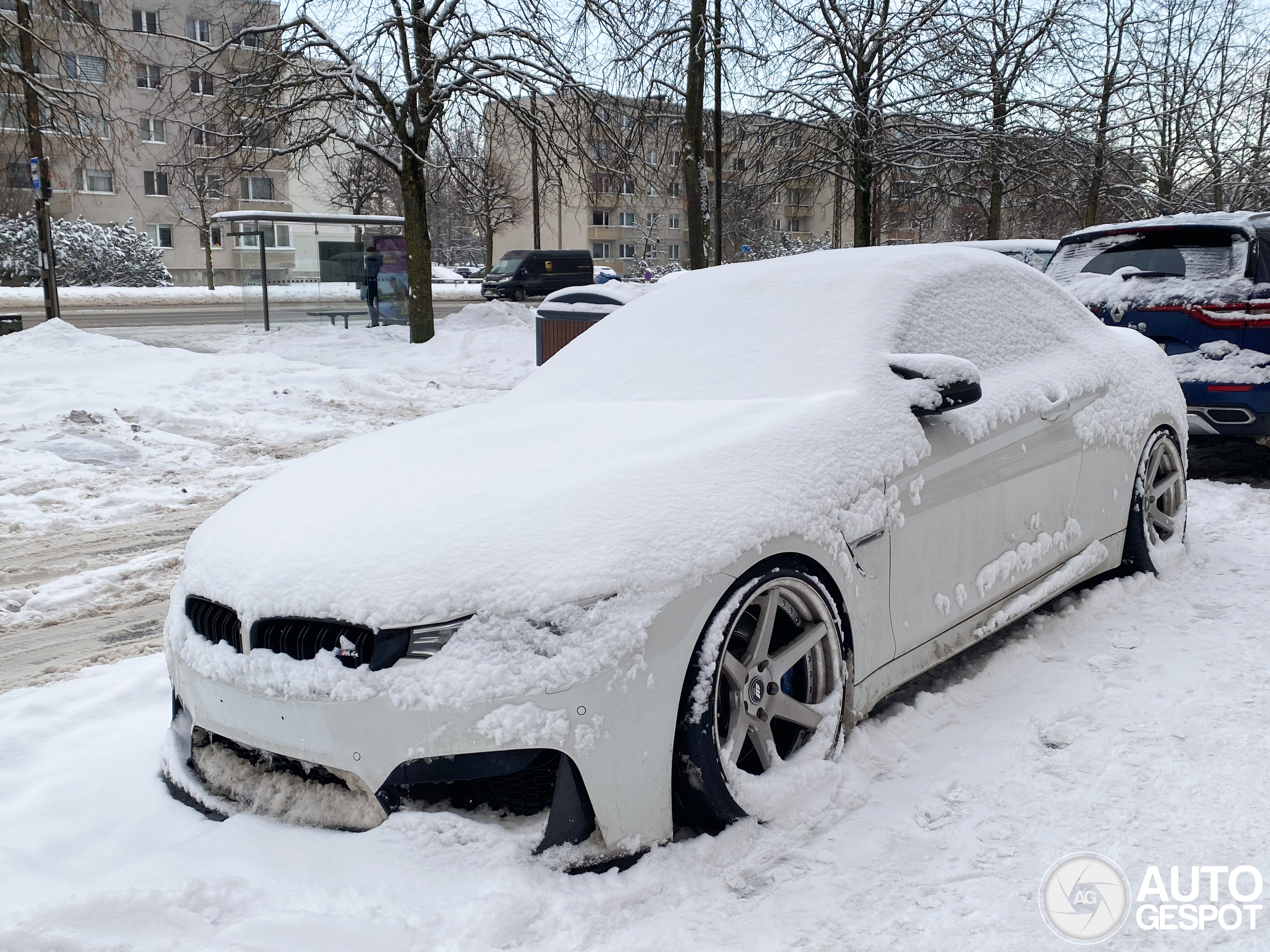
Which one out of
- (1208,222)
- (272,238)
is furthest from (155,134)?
(1208,222)

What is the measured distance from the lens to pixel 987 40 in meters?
17.2

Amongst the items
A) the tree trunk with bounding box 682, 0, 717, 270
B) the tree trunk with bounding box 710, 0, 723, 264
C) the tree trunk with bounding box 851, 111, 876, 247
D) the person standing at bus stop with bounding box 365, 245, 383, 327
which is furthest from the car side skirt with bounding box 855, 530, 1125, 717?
the person standing at bus stop with bounding box 365, 245, 383, 327

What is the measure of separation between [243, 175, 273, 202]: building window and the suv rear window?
164 ft

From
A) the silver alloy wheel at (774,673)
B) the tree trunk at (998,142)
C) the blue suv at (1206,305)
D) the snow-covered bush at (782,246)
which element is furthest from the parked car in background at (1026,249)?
the snow-covered bush at (782,246)

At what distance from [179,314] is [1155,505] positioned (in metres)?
28.4

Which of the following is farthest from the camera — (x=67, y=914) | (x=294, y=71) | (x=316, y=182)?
(x=316, y=182)

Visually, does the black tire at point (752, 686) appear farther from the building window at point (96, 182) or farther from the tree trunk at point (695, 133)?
the building window at point (96, 182)

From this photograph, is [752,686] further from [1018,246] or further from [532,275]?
[532,275]

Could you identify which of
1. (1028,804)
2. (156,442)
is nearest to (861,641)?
(1028,804)

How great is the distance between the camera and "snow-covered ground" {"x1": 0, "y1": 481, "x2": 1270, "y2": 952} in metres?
2.23

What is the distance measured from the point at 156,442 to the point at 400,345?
26.6 ft

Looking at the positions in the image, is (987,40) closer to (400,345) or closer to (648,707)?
(400,345)

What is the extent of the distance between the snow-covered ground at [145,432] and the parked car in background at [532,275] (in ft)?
58.8

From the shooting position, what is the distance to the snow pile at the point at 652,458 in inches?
94.0
